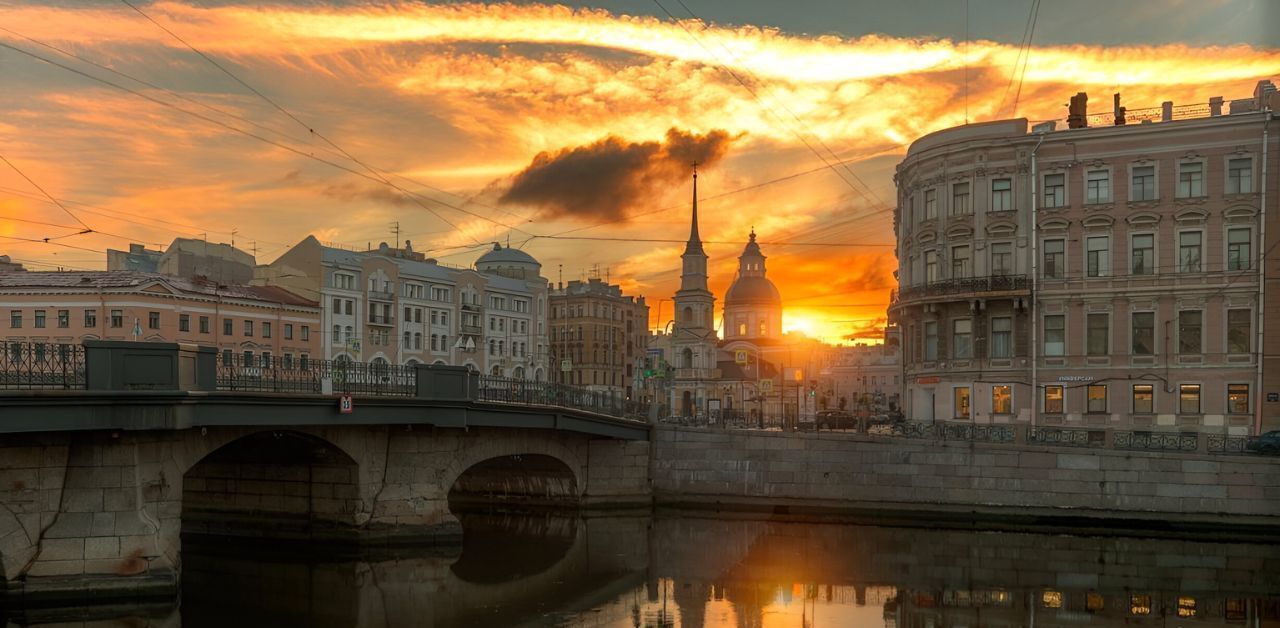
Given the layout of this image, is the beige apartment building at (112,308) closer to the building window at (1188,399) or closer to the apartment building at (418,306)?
the apartment building at (418,306)

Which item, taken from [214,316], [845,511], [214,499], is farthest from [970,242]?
[214,316]

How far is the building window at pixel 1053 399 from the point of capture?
52906mm

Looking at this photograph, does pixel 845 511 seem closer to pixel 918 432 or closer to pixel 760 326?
pixel 918 432

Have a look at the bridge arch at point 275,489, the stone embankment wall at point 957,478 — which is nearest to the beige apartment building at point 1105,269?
the stone embankment wall at point 957,478

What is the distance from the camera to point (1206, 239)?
50.4 m

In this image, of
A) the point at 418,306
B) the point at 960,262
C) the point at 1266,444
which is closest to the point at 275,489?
the point at 960,262

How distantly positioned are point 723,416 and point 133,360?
130 feet

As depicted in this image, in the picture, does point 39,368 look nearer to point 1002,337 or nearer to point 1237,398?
point 1002,337

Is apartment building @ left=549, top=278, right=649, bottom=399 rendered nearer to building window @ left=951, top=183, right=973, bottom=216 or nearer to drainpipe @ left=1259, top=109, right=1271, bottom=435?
building window @ left=951, top=183, right=973, bottom=216

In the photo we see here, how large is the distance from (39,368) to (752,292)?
126425 mm

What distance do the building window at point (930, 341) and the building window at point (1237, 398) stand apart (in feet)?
43.1

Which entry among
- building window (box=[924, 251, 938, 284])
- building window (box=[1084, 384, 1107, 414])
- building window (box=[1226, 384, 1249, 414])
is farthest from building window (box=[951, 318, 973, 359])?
building window (box=[1226, 384, 1249, 414])

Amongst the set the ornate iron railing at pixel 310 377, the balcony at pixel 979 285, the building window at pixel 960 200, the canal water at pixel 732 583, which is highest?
the building window at pixel 960 200

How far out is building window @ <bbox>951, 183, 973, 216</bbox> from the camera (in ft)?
178
